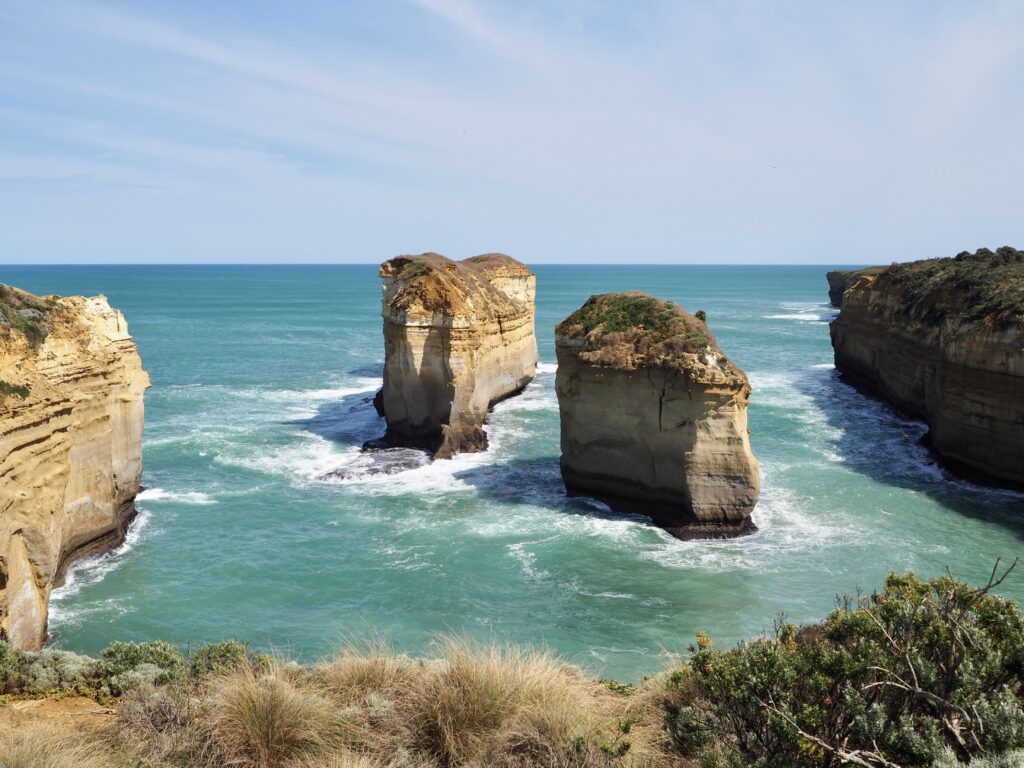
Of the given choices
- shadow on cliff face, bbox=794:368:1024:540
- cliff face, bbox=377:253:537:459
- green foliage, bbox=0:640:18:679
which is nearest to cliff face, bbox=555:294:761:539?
cliff face, bbox=377:253:537:459

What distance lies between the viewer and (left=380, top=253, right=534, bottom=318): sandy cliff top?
31109 millimetres

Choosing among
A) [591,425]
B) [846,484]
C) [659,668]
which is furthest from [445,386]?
[659,668]

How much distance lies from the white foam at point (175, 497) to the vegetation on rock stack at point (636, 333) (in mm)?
12476

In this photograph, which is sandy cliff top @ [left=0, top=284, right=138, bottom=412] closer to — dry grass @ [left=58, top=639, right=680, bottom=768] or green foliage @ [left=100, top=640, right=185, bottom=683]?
green foliage @ [left=100, top=640, right=185, bottom=683]

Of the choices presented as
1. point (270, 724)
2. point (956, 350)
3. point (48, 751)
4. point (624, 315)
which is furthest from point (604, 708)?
point (956, 350)

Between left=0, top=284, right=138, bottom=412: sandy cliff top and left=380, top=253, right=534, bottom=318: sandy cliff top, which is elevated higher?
left=380, top=253, right=534, bottom=318: sandy cliff top

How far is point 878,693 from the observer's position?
7.36 m

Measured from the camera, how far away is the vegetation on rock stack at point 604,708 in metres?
6.72

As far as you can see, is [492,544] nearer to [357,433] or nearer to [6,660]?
[6,660]

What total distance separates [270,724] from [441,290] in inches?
949

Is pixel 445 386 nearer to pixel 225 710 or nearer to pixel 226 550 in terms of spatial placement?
pixel 226 550

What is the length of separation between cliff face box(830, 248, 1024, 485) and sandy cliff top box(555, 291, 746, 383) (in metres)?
10.4

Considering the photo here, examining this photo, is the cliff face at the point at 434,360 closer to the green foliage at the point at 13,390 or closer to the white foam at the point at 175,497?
the white foam at the point at 175,497

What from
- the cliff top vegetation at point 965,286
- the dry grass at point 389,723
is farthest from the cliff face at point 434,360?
the dry grass at point 389,723
